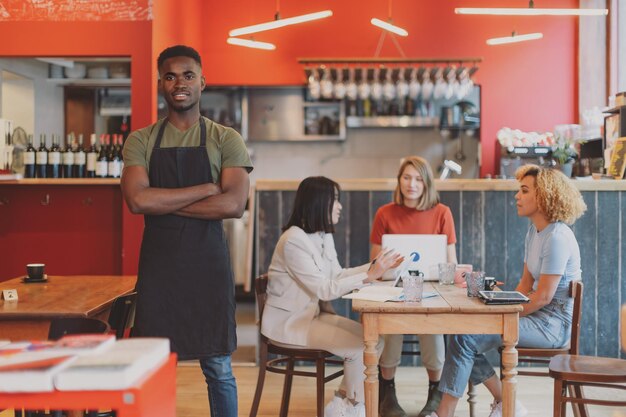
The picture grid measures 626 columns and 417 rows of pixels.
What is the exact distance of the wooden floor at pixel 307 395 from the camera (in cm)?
428

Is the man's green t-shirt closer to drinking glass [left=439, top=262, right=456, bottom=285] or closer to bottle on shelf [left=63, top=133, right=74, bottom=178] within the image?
drinking glass [left=439, top=262, right=456, bottom=285]

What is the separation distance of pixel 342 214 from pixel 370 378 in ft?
7.42

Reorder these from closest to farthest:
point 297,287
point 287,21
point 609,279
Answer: point 297,287
point 609,279
point 287,21

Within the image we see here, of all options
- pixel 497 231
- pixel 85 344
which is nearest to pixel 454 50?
pixel 497 231

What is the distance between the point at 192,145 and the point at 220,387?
884 millimetres

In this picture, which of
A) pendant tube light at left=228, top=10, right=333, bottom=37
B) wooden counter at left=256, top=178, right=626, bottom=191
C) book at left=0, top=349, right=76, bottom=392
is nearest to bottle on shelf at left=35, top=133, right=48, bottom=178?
wooden counter at left=256, top=178, right=626, bottom=191

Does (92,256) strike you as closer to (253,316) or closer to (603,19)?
(253,316)

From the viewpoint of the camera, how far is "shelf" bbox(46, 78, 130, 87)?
6.48m

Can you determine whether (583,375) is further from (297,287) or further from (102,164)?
(102,164)

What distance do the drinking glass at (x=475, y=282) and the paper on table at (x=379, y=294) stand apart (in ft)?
0.52

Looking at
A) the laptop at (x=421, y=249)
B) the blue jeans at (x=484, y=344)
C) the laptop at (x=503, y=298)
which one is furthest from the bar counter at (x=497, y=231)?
the laptop at (x=503, y=298)

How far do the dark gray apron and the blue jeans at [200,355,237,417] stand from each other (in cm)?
6

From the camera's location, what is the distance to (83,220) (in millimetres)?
5867

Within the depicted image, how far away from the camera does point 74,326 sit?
8.50ft
